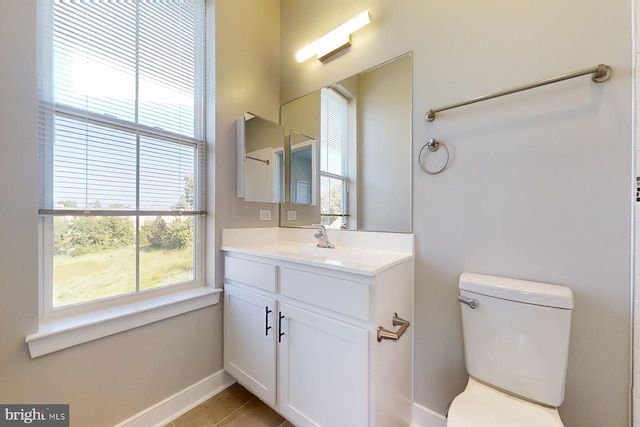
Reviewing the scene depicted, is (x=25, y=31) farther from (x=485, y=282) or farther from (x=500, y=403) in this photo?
(x=500, y=403)

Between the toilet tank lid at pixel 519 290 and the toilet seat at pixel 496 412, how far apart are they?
0.37 metres

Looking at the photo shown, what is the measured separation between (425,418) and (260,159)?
1.80 metres

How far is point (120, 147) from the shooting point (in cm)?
128

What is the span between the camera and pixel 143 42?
1367mm

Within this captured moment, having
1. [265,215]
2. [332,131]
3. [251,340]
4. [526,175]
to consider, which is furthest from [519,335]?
[265,215]

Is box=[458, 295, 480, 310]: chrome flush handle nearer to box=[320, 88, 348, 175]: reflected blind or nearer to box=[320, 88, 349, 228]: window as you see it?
box=[320, 88, 349, 228]: window

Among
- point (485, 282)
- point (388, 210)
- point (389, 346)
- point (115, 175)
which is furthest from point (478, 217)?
point (115, 175)

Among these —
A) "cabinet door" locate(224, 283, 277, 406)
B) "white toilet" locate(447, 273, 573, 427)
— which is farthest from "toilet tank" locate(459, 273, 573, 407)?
"cabinet door" locate(224, 283, 277, 406)

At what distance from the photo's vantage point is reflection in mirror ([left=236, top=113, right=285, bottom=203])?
1675mm

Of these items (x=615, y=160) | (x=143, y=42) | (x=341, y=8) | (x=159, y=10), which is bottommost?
(x=615, y=160)

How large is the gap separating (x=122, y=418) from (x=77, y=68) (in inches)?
66.6

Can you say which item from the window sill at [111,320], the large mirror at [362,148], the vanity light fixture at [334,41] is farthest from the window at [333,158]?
the window sill at [111,320]

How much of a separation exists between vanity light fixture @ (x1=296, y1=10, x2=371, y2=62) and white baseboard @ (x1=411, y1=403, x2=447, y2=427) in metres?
2.12

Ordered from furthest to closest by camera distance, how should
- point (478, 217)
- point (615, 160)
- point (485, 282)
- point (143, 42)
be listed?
point (143, 42)
point (478, 217)
point (485, 282)
point (615, 160)
